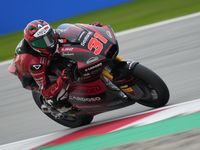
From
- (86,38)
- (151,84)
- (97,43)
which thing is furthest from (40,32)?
(151,84)

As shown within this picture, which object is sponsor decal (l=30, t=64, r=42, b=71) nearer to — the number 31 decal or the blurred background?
the number 31 decal

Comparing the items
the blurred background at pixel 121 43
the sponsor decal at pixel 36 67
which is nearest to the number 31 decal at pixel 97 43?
the sponsor decal at pixel 36 67

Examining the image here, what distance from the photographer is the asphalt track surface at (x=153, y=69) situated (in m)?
3.84

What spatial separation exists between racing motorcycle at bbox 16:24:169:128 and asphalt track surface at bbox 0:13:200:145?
1.42 ft

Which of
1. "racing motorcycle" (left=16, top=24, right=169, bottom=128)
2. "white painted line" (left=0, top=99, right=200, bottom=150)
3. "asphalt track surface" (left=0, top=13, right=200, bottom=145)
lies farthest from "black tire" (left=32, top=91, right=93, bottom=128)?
"white painted line" (left=0, top=99, right=200, bottom=150)

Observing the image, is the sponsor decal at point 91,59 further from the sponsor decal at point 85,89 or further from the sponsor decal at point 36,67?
the sponsor decal at point 36,67

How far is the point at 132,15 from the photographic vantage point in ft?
31.9

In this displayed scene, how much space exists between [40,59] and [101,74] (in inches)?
26.9

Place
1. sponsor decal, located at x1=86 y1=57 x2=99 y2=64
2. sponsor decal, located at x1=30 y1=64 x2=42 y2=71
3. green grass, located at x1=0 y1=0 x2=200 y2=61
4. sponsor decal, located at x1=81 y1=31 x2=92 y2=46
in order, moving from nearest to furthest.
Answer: sponsor decal, located at x1=86 y1=57 x2=99 y2=64 → sponsor decal, located at x1=81 y1=31 x2=92 y2=46 → sponsor decal, located at x1=30 y1=64 x2=42 y2=71 → green grass, located at x1=0 y1=0 x2=200 y2=61

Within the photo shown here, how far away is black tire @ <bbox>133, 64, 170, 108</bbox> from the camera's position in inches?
115

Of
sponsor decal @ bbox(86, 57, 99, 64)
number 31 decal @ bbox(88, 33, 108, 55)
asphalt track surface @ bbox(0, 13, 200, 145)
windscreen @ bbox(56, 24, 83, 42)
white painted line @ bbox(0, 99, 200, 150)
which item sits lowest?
asphalt track surface @ bbox(0, 13, 200, 145)

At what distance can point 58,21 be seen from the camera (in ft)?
35.0

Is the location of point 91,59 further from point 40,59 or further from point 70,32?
point 40,59

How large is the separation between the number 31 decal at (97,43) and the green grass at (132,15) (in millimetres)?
5262
